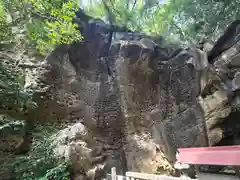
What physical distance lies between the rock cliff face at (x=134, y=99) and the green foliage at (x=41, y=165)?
16.8 inches

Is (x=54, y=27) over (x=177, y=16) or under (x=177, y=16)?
under

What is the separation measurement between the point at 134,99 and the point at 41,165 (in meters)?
4.35

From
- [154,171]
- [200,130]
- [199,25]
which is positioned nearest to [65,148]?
[154,171]

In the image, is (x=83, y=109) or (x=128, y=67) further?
(x=128, y=67)

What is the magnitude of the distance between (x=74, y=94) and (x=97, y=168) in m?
3.14

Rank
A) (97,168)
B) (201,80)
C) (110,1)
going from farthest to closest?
(110,1)
(201,80)
(97,168)

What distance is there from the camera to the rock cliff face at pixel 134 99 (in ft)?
21.6

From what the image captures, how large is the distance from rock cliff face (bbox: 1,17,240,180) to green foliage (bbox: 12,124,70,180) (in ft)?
1.40

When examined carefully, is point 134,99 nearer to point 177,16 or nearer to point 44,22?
point 44,22

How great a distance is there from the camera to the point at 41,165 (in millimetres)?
5098

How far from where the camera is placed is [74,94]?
24.2ft

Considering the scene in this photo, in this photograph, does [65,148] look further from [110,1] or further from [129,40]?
[110,1]

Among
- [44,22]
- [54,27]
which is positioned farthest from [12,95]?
[44,22]

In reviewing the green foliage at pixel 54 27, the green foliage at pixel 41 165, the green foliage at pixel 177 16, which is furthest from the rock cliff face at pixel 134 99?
the green foliage at pixel 177 16
